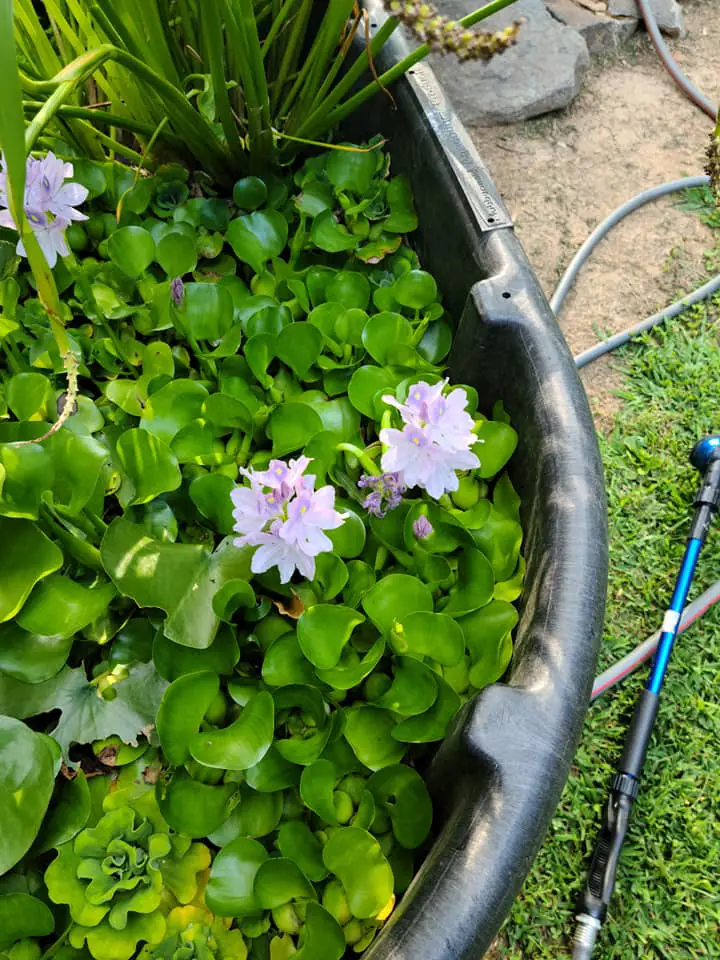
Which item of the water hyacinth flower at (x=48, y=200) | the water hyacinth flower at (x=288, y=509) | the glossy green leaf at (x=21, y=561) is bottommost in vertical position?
the glossy green leaf at (x=21, y=561)

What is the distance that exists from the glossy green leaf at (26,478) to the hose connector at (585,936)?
33.4 inches

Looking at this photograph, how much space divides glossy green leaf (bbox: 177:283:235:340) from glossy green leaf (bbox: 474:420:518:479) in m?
0.36

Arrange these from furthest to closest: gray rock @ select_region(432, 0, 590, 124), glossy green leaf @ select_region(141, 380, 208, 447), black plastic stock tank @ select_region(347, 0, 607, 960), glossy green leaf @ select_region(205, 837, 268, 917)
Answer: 1. gray rock @ select_region(432, 0, 590, 124)
2. glossy green leaf @ select_region(141, 380, 208, 447)
3. glossy green leaf @ select_region(205, 837, 268, 917)
4. black plastic stock tank @ select_region(347, 0, 607, 960)

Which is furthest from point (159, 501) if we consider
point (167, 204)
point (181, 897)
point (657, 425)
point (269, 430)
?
point (657, 425)

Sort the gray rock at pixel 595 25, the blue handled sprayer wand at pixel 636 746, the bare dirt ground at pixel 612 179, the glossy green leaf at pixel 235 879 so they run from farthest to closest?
1. the gray rock at pixel 595 25
2. the bare dirt ground at pixel 612 179
3. the blue handled sprayer wand at pixel 636 746
4. the glossy green leaf at pixel 235 879

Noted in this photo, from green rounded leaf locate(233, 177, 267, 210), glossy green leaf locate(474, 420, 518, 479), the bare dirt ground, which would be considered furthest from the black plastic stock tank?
the bare dirt ground

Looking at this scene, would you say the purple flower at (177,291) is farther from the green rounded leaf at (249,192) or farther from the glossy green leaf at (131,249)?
the green rounded leaf at (249,192)

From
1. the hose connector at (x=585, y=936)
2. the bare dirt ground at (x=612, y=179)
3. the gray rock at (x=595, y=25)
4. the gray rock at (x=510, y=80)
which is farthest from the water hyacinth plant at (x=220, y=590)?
the gray rock at (x=595, y=25)

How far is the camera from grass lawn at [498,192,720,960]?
0.97m

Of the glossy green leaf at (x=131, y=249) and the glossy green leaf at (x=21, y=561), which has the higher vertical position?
the glossy green leaf at (x=131, y=249)

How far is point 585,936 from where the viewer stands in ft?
3.00

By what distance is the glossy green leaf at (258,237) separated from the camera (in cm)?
98

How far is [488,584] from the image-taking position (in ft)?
2.35

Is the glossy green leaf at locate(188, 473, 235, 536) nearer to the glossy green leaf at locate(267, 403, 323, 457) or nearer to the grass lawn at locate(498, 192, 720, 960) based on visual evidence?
the glossy green leaf at locate(267, 403, 323, 457)
